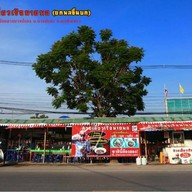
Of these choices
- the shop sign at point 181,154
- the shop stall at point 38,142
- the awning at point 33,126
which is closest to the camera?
the shop sign at point 181,154

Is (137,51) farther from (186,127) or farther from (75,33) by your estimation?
(186,127)

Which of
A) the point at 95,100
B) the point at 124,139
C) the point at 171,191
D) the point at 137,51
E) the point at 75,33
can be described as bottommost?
the point at 171,191

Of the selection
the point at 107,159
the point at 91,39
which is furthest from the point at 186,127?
the point at 91,39

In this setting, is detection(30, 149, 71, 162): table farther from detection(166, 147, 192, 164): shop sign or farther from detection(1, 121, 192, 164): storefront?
detection(166, 147, 192, 164): shop sign

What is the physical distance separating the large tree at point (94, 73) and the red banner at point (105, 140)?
2932 mm

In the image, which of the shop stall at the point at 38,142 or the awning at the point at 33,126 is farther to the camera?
the shop stall at the point at 38,142

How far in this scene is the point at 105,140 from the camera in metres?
22.6

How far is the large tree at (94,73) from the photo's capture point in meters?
24.8

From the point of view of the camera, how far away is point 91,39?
26.0 meters

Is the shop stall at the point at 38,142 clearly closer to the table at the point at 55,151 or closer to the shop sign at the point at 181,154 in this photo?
the table at the point at 55,151

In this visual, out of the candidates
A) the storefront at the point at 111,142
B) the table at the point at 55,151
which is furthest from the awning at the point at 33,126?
the table at the point at 55,151

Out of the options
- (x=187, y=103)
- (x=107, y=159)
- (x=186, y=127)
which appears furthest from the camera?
(x=187, y=103)

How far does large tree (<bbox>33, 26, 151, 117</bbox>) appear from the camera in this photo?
81.4 ft

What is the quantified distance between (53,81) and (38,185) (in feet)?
53.3
